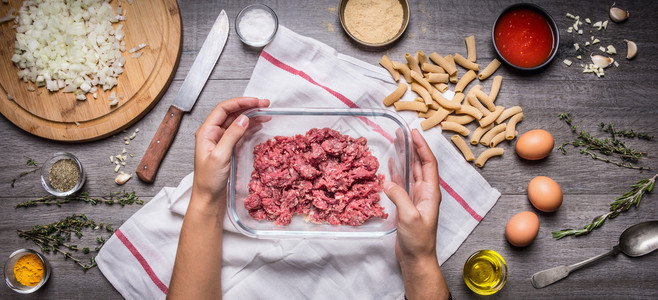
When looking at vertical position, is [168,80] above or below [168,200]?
above

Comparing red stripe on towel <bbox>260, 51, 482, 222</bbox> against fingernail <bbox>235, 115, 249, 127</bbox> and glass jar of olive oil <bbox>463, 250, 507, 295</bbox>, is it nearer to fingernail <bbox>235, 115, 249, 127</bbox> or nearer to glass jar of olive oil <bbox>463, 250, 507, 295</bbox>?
glass jar of olive oil <bbox>463, 250, 507, 295</bbox>

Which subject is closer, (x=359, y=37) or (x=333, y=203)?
(x=333, y=203)

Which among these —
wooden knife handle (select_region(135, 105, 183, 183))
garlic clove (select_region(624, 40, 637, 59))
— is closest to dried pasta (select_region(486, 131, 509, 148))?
garlic clove (select_region(624, 40, 637, 59))

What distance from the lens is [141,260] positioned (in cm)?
213

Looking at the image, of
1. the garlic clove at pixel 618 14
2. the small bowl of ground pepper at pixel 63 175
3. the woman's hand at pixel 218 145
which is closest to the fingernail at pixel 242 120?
the woman's hand at pixel 218 145

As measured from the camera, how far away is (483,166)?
219cm

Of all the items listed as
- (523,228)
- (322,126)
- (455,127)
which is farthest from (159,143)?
(523,228)

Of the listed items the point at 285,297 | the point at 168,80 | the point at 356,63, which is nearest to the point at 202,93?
the point at 168,80

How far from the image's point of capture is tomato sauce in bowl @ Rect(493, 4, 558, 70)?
2152mm

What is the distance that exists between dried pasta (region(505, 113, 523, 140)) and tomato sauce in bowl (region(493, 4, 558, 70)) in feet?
0.84

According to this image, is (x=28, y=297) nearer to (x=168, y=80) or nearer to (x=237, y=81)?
(x=168, y=80)

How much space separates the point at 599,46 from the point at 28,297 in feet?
10.7

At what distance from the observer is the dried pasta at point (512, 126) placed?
7.00ft

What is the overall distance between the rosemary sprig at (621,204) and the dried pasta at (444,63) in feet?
3.28
